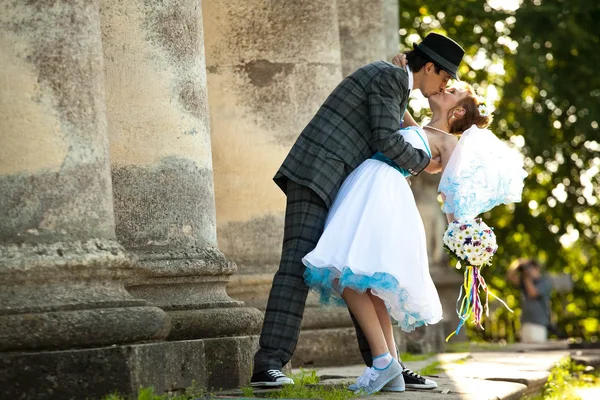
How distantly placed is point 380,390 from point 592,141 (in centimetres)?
1014

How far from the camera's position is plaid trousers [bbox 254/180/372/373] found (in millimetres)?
5867

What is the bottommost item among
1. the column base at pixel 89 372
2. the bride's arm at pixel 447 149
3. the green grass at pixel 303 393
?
the green grass at pixel 303 393

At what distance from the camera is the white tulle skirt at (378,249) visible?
576 cm

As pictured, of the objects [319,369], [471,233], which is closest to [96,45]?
[471,233]

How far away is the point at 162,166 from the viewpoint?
6.09m

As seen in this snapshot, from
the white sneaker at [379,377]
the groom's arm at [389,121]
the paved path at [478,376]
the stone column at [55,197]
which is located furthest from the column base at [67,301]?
the groom's arm at [389,121]

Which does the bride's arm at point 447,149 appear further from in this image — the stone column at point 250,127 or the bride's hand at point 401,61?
the stone column at point 250,127

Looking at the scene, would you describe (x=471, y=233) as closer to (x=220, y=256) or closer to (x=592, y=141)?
(x=220, y=256)

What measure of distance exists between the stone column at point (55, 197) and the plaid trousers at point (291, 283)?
0.80m

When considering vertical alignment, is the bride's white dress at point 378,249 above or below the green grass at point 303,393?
above

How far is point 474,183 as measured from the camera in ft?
20.8

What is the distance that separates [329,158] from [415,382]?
1.30 metres

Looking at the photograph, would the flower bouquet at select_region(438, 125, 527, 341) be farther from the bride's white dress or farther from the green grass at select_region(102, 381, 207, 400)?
the green grass at select_region(102, 381, 207, 400)

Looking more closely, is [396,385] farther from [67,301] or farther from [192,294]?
[67,301]
